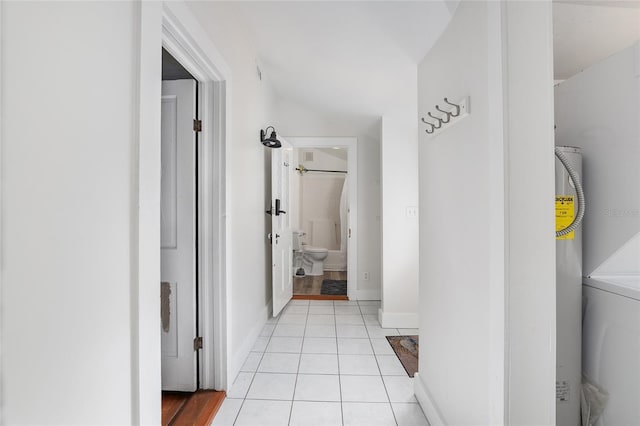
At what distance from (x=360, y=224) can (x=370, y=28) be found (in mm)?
2402

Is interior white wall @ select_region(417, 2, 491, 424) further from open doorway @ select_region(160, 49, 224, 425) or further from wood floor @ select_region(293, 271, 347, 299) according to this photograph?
A: wood floor @ select_region(293, 271, 347, 299)

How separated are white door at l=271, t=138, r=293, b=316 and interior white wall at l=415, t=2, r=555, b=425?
207 centimetres

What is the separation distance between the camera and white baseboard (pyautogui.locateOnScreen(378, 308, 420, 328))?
10.2 feet

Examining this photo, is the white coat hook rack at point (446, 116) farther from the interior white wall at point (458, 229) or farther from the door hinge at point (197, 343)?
the door hinge at point (197, 343)

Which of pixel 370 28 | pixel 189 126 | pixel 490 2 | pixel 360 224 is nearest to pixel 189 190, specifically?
pixel 189 126

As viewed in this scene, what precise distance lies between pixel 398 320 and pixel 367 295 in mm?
870

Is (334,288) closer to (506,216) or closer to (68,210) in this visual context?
(506,216)

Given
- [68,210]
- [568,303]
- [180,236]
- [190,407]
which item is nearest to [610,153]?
[568,303]

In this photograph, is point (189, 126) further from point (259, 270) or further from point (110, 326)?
point (259, 270)

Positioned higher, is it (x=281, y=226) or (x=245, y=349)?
(x=281, y=226)

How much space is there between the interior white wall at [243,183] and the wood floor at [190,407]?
0.22 metres

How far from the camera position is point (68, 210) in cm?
72

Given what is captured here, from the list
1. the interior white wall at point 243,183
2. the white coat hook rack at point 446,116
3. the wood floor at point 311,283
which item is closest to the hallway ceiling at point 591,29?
the white coat hook rack at point 446,116

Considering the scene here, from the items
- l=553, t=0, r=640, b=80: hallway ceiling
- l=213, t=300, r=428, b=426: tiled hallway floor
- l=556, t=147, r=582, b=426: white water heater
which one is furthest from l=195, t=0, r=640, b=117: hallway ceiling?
l=213, t=300, r=428, b=426: tiled hallway floor
